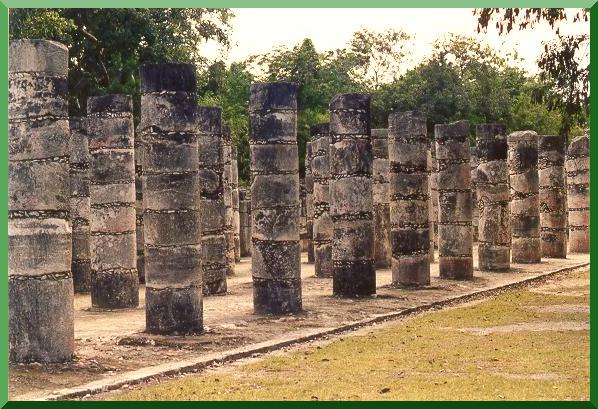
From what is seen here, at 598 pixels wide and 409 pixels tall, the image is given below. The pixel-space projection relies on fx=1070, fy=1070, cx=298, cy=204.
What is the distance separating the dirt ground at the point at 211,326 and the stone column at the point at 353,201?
1.63ft

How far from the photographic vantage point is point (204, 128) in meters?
20.3

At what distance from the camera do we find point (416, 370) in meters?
11.9

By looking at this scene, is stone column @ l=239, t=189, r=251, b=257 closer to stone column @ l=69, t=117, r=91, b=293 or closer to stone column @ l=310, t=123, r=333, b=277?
stone column @ l=310, t=123, r=333, b=277

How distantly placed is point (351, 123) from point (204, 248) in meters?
3.69

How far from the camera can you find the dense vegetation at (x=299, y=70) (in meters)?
35.2

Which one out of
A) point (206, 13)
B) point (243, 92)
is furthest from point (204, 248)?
point (243, 92)

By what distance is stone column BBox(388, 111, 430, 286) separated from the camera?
2123 cm

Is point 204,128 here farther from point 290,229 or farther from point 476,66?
point 476,66

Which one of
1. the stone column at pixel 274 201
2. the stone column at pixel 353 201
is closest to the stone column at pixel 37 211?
the stone column at pixel 274 201

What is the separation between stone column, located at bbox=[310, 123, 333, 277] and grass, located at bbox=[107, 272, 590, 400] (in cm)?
804

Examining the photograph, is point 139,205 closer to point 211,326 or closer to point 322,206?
point 322,206

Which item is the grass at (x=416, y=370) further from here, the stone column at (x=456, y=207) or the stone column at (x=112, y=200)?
the stone column at (x=456, y=207)

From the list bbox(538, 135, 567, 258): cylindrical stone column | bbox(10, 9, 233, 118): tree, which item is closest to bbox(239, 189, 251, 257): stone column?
bbox(10, 9, 233, 118): tree

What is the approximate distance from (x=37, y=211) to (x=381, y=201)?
47.0ft
